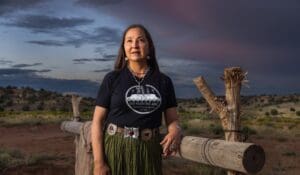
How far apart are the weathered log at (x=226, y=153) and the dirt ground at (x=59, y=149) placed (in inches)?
324

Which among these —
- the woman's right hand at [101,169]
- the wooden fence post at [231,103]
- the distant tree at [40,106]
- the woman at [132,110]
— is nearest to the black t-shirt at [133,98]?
the woman at [132,110]

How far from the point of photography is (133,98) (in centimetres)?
449

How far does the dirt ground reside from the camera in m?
14.1

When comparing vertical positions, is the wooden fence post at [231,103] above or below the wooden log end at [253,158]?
above

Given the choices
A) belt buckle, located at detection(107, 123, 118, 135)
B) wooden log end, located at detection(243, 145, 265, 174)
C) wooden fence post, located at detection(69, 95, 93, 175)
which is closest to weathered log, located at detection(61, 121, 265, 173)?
wooden log end, located at detection(243, 145, 265, 174)

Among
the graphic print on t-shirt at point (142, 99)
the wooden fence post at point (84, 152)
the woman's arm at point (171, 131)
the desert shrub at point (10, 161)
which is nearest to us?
the graphic print on t-shirt at point (142, 99)

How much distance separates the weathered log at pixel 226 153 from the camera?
195 inches

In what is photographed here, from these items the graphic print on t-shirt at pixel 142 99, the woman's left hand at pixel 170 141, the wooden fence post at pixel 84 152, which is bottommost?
the wooden fence post at pixel 84 152

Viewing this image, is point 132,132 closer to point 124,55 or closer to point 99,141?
point 99,141

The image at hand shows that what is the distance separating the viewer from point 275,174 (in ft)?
50.3

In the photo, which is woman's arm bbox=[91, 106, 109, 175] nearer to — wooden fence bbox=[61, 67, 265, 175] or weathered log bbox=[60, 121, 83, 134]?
wooden fence bbox=[61, 67, 265, 175]

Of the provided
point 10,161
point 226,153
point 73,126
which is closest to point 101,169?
point 226,153

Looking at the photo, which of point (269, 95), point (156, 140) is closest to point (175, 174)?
point (156, 140)

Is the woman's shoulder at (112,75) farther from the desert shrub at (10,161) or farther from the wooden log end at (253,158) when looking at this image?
the desert shrub at (10,161)
